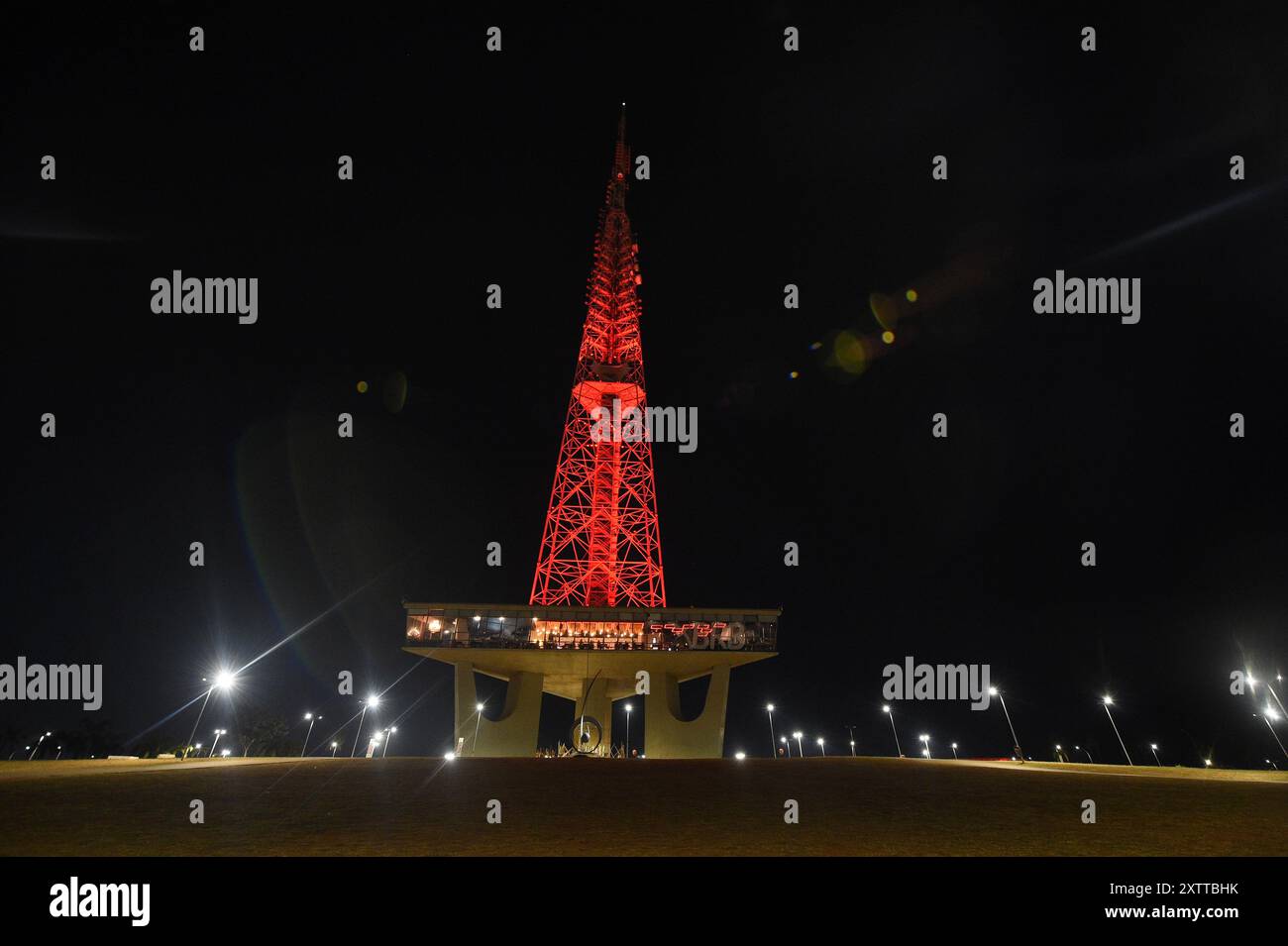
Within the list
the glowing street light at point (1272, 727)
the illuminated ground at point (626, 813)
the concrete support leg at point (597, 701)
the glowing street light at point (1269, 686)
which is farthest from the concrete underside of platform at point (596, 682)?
the glowing street light at point (1272, 727)

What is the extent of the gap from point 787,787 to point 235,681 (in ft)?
286

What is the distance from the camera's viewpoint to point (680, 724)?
171 ft

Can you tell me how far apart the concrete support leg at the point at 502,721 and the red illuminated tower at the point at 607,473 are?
20.0ft

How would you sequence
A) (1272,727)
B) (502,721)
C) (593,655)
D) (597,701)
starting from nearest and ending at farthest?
(593,655) < (502,721) < (597,701) < (1272,727)

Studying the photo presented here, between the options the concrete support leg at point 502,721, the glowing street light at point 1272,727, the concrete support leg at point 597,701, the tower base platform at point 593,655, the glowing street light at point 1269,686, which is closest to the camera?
the glowing street light at point 1269,686

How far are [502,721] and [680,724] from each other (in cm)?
1146

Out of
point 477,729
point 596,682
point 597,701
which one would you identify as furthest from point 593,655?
point 477,729

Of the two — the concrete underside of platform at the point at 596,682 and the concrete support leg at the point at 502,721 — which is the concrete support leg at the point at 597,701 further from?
the concrete support leg at the point at 502,721

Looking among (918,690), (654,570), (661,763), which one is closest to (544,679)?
(654,570)

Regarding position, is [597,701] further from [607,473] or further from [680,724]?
[607,473]

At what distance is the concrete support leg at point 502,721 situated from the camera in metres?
51.6

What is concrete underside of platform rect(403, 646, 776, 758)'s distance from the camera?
5041cm

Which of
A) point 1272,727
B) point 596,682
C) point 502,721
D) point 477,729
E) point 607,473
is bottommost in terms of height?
point 1272,727

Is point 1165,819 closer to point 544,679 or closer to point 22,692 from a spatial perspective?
point 544,679
